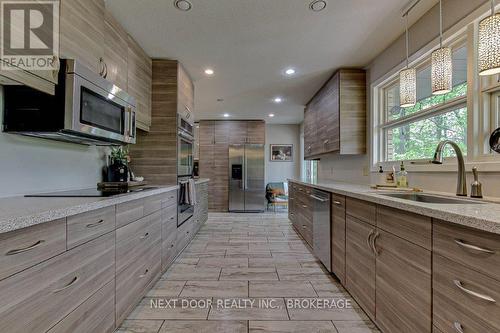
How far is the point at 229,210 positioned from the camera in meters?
6.44

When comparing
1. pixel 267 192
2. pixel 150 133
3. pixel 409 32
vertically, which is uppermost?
pixel 409 32

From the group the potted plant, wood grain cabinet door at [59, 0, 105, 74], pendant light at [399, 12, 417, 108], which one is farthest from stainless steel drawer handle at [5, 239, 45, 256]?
pendant light at [399, 12, 417, 108]

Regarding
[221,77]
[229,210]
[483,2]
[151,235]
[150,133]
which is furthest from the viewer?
[229,210]

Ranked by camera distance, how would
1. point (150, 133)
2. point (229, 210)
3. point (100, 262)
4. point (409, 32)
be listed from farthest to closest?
1. point (229, 210)
2. point (150, 133)
3. point (409, 32)
4. point (100, 262)

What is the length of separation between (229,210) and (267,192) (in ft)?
4.12

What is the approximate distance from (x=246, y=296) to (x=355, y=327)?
0.85m

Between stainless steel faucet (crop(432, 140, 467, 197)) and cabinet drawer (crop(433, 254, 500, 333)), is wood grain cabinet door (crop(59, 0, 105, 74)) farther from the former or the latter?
stainless steel faucet (crop(432, 140, 467, 197))

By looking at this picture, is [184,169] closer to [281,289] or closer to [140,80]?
[140,80]

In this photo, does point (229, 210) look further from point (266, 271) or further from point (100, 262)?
point (100, 262)

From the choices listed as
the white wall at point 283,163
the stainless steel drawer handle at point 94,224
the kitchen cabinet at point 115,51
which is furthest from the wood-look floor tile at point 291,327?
the white wall at point 283,163

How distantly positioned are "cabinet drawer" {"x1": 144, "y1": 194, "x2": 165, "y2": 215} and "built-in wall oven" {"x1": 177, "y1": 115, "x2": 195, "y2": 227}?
0.62 meters

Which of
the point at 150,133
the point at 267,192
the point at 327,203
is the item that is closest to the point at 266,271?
the point at 327,203

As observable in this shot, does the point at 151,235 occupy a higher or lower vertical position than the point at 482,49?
lower

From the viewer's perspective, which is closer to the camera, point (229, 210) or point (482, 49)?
point (482, 49)
